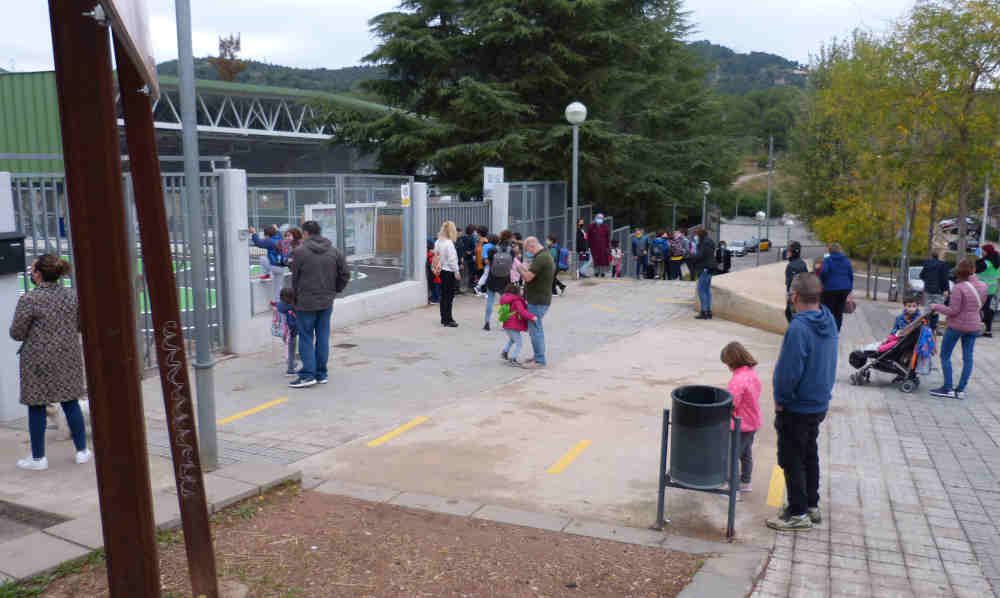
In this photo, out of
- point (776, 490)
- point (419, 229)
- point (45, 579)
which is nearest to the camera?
point (45, 579)

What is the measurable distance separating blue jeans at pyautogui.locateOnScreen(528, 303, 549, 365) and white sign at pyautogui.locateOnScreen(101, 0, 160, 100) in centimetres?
726

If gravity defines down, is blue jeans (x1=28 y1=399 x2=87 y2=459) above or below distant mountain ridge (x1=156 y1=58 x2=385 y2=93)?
below

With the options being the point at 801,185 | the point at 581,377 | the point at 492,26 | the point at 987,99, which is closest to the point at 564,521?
the point at 581,377

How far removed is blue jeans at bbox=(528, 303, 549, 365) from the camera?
418 inches

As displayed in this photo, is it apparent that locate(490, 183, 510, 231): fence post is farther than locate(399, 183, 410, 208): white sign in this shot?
Yes

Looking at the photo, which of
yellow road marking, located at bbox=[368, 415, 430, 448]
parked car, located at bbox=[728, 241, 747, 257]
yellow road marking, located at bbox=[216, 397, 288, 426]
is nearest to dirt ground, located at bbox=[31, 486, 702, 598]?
yellow road marking, located at bbox=[368, 415, 430, 448]

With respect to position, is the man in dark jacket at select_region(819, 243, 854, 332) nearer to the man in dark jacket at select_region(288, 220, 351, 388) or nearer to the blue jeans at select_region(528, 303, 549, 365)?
the blue jeans at select_region(528, 303, 549, 365)

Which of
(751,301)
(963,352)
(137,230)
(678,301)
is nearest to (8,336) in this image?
(137,230)

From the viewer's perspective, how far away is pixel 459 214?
17938mm

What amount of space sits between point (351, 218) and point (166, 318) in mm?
10504

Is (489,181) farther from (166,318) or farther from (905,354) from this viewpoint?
(166,318)

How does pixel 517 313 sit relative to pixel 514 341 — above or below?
above

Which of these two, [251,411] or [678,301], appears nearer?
[251,411]

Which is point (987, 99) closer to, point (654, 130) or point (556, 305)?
point (556, 305)
